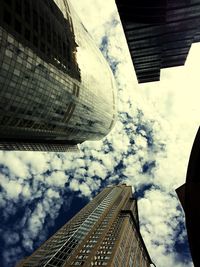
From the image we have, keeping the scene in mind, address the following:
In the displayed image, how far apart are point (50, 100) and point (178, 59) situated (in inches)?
1678

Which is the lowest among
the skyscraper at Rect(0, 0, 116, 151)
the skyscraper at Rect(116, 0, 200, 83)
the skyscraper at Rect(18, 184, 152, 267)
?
the skyscraper at Rect(18, 184, 152, 267)

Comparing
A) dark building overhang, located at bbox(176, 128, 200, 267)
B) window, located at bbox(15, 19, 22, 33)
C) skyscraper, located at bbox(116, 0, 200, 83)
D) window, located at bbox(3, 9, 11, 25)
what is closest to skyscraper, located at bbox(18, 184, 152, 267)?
skyscraper, located at bbox(116, 0, 200, 83)

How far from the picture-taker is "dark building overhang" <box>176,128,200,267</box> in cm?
2011

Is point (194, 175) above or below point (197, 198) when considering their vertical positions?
above

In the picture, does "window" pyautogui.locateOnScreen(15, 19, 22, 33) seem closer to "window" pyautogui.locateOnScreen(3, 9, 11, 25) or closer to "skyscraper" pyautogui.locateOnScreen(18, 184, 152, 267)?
"window" pyautogui.locateOnScreen(3, 9, 11, 25)

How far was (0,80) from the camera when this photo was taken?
185 ft

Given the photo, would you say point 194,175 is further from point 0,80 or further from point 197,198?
point 0,80

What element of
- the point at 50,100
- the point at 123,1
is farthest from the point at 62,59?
the point at 123,1

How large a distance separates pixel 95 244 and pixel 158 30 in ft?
295

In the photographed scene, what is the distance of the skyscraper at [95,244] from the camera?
365 ft

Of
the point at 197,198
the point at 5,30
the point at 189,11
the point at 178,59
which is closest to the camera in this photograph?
the point at 197,198

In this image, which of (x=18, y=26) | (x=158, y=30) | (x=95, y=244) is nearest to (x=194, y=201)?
(x=18, y=26)

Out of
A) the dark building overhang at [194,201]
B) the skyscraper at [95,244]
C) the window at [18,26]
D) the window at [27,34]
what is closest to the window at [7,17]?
the window at [18,26]

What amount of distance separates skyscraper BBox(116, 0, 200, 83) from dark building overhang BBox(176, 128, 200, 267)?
165ft
